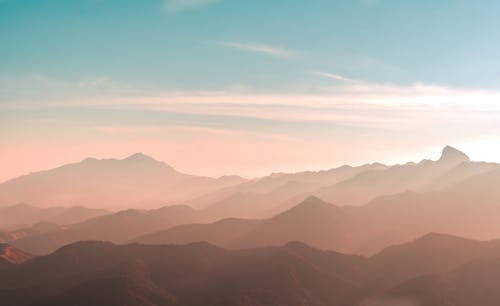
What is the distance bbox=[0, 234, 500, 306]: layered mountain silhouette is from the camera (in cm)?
12912

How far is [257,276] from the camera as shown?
14550 cm

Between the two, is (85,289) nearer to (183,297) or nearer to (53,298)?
(53,298)

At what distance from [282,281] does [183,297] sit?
97.5 ft

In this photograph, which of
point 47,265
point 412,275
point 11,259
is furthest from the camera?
point 11,259

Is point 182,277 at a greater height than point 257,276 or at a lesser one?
lesser

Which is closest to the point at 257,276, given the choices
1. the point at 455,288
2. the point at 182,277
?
the point at 182,277

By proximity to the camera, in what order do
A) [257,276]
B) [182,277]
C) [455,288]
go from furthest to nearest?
[182,277], [257,276], [455,288]

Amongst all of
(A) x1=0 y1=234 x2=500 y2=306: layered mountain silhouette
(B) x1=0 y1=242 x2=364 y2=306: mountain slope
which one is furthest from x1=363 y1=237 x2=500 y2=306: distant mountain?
(B) x1=0 y1=242 x2=364 y2=306: mountain slope

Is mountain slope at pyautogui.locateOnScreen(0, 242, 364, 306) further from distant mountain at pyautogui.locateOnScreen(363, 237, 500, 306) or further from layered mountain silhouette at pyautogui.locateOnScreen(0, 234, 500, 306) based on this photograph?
distant mountain at pyautogui.locateOnScreen(363, 237, 500, 306)

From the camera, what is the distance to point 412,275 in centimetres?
15800

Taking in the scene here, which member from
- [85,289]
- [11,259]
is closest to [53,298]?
[85,289]

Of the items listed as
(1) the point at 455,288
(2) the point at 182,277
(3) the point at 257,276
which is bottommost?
(1) the point at 455,288

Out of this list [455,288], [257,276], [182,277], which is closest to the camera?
[455,288]

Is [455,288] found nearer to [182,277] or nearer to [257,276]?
[257,276]
